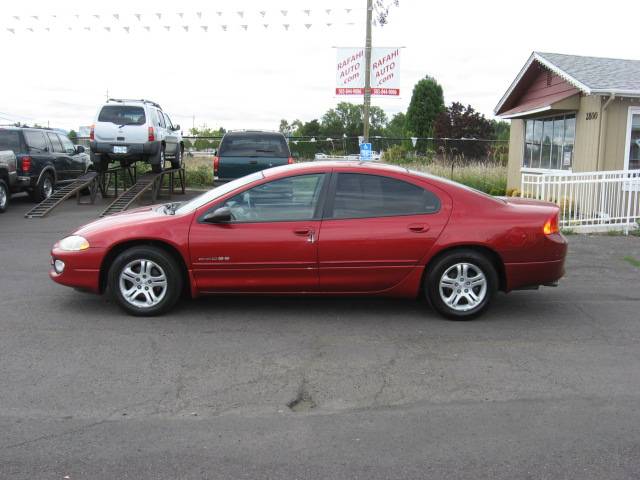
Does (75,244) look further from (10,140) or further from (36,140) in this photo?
(36,140)

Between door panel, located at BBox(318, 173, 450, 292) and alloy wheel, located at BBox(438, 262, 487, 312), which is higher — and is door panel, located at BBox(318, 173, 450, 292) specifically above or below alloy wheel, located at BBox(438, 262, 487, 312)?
above

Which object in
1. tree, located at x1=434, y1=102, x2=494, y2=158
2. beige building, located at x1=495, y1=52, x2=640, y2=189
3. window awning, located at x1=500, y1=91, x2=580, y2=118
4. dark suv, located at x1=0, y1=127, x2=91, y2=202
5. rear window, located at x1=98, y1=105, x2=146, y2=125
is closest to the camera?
beige building, located at x1=495, y1=52, x2=640, y2=189

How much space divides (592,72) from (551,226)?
35.6ft

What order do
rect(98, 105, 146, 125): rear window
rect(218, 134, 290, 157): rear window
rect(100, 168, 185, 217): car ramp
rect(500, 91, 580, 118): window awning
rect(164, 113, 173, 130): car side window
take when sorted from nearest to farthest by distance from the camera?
rect(218, 134, 290, 157): rear window, rect(100, 168, 185, 217): car ramp, rect(500, 91, 580, 118): window awning, rect(98, 105, 146, 125): rear window, rect(164, 113, 173, 130): car side window

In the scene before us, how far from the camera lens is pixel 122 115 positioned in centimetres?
1600

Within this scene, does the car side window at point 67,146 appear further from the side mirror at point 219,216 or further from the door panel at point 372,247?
the door panel at point 372,247

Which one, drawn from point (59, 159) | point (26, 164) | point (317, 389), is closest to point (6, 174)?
point (26, 164)

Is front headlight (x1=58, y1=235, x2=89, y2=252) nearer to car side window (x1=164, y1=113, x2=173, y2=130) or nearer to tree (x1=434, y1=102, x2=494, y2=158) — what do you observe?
car side window (x1=164, y1=113, x2=173, y2=130)

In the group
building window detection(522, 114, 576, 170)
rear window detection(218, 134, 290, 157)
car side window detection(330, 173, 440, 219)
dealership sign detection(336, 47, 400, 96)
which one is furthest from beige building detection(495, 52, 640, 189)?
car side window detection(330, 173, 440, 219)

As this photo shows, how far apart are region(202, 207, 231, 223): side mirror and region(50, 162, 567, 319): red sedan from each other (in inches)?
0.4

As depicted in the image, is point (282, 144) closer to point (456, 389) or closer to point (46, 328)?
point (46, 328)

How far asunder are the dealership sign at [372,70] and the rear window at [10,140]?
8.25 meters

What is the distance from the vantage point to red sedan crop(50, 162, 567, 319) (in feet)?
19.6

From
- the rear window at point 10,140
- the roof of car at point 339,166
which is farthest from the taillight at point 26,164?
the roof of car at point 339,166
